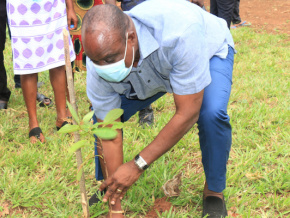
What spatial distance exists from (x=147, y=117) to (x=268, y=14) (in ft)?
19.6

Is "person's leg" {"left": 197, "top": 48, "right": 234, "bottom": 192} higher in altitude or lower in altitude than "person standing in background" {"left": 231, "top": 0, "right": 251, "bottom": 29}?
higher

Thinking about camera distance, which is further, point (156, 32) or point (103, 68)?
point (156, 32)

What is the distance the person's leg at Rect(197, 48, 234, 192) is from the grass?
0.33m

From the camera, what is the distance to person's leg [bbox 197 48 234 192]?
1.99 meters

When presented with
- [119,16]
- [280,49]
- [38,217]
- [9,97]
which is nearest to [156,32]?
[119,16]

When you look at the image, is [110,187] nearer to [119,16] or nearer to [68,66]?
[68,66]

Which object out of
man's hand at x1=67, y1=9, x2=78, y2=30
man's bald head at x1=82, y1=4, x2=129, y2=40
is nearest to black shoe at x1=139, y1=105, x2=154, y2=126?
man's hand at x1=67, y1=9, x2=78, y2=30

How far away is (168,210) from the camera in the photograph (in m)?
2.36

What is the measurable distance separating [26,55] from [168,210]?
1598 mm

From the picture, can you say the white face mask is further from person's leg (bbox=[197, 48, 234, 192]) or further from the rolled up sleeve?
person's leg (bbox=[197, 48, 234, 192])

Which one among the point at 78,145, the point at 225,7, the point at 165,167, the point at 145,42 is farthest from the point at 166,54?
the point at 225,7

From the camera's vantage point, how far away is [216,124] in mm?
1995

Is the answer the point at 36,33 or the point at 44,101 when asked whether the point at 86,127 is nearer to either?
the point at 36,33

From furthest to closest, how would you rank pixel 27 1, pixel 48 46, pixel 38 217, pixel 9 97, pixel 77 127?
pixel 9 97 → pixel 48 46 → pixel 27 1 → pixel 38 217 → pixel 77 127
